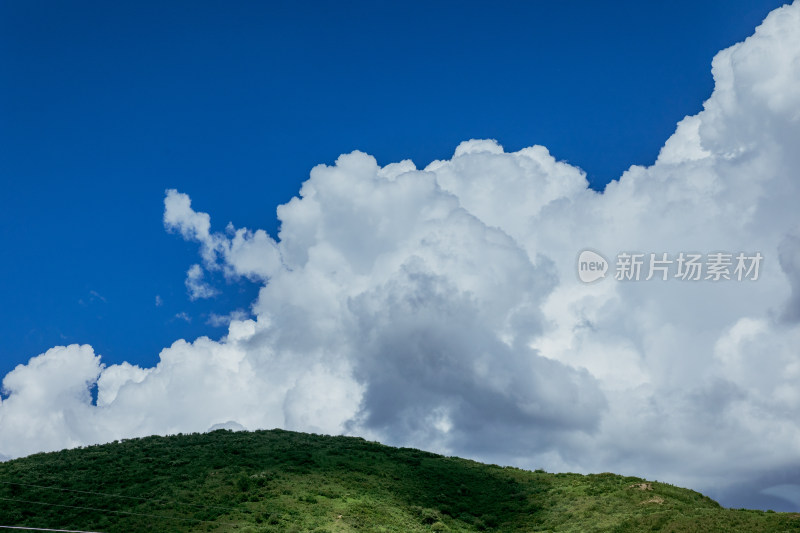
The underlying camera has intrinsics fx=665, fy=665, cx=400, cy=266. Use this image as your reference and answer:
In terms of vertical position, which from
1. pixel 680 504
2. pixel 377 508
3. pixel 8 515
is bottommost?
pixel 8 515

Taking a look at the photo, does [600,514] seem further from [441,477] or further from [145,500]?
[145,500]

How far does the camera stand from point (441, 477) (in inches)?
3430

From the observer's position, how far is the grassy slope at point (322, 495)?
6316cm

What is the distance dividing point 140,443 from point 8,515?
33.5 metres

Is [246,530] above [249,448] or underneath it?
underneath

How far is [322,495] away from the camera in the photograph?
72312 millimetres

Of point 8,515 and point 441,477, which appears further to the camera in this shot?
point 441,477

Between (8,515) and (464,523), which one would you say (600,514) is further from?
(8,515)

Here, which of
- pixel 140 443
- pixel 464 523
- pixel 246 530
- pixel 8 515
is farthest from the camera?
pixel 140 443

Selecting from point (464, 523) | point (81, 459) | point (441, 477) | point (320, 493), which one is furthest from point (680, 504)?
point (81, 459)

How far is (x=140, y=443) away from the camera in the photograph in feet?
329

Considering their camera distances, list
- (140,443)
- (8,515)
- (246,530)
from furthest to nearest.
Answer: (140,443), (8,515), (246,530)

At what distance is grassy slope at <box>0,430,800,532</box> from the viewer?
6316cm

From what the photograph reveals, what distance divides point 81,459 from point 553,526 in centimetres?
6182
